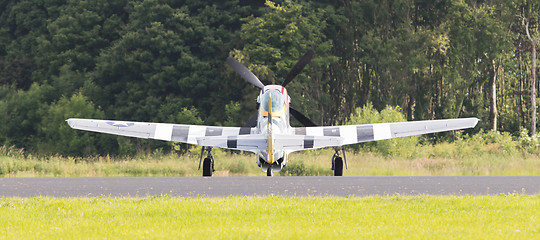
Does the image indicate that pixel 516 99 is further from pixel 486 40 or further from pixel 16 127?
pixel 16 127

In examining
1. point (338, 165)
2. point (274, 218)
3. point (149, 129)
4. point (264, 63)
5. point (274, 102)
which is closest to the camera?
point (274, 218)

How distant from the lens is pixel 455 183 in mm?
20828

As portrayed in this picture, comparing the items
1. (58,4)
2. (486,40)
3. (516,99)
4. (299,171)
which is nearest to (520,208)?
(299,171)

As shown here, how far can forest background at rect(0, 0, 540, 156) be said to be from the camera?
47875mm

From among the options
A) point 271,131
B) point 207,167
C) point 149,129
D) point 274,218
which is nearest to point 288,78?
point 207,167

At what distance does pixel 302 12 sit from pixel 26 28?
97.7 feet

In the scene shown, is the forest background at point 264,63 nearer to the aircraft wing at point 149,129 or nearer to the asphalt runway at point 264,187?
the aircraft wing at point 149,129

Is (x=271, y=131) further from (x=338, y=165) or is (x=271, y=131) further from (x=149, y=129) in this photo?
(x=149, y=129)

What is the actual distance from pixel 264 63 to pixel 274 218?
34582 mm

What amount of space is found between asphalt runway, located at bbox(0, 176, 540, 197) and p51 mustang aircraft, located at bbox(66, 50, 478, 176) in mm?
1108

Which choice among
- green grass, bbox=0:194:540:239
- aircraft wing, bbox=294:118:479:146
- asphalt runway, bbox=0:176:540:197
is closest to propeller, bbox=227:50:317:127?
aircraft wing, bbox=294:118:479:146

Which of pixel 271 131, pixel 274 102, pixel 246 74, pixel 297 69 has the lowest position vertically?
pixel 271 131

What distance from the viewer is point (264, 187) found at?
19750 millimetres

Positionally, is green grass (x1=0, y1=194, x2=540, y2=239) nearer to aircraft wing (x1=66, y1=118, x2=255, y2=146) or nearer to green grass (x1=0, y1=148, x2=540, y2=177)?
aircraft wing (x1=66, y1=118, x2=255, y2=146)
